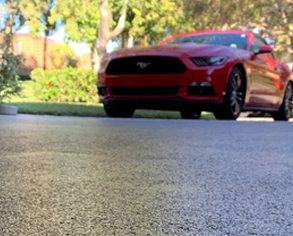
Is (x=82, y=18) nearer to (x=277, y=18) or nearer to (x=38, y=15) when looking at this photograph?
(x=38, y=15)

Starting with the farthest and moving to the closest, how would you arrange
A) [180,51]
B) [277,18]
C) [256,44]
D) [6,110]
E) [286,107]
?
1. [277,18]
2. [286,107]
3. [256,44]
4. [6,110]
5. [180,51]

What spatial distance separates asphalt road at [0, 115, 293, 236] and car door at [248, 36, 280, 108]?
2856mm

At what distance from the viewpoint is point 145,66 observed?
5.13m

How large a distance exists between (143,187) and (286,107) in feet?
18.4

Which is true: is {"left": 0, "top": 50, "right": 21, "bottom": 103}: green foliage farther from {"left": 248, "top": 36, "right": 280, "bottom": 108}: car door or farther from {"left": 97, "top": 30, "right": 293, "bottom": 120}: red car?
{"left": 248, "top": 36, "right": 280, "bottom": 108}: car door

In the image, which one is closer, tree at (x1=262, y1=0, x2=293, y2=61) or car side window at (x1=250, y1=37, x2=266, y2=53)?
car side window at (x1=250, y1=37, x2=266, y2=53)

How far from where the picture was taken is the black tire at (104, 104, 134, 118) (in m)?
5.61

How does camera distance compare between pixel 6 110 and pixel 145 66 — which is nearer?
pixel 145 66

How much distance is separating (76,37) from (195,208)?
1866 cm

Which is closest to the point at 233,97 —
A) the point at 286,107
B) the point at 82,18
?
the point at 286,107

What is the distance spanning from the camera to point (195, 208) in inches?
51.7

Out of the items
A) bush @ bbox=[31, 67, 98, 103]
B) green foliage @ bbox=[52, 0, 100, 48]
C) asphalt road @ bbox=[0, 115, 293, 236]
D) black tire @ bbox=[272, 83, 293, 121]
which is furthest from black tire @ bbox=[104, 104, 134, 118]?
green foliage @ bbox=[52, 0, 100, 48]

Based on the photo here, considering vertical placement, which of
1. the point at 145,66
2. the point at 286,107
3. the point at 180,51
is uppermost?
the point at 180,51

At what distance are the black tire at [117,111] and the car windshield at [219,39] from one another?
98 cm
